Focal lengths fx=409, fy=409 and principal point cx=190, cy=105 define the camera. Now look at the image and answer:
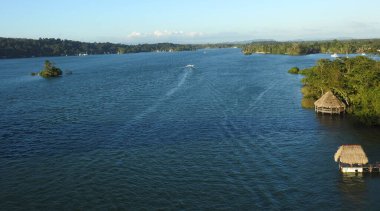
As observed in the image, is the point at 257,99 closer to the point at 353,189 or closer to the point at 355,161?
the point at 355,161


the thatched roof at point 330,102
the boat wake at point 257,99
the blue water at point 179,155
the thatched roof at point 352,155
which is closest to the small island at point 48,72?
the blue water at point 179,155

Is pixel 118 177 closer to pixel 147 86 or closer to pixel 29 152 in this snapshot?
pixel 29 152

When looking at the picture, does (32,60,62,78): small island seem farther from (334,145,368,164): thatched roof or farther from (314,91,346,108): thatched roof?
(334,145,368,164): thatched roof

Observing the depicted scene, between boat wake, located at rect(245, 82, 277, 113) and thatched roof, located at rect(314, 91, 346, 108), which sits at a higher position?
thatched roof, located at rect(314, 91, 346, 108)

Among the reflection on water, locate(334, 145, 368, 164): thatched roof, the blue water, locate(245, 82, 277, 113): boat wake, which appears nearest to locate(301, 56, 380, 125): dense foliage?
the blue water

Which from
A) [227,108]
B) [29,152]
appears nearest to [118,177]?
[29,152]

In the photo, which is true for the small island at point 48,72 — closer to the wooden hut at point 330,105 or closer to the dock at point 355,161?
the wooden hut at point 330,105

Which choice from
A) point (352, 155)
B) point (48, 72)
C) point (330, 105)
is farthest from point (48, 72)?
point (352, 155)
